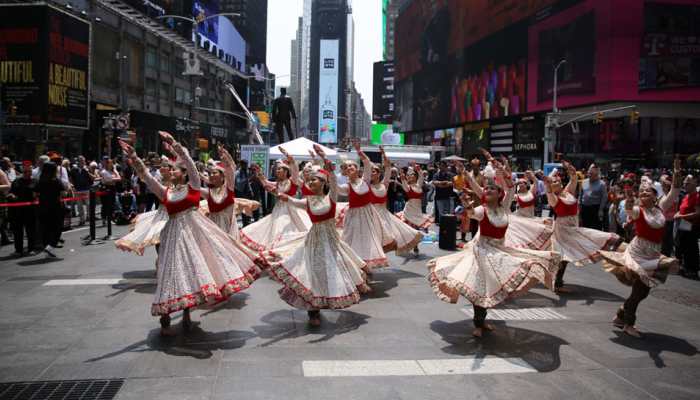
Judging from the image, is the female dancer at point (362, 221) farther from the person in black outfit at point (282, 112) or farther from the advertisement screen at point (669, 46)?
the advertisement screen at point (669, 46)

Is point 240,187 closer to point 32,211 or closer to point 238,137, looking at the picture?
point 32,211

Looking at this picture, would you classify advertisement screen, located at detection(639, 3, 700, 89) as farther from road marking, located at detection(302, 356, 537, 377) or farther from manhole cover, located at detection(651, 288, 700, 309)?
road marking, located at detection(302, 356, 537, 377)

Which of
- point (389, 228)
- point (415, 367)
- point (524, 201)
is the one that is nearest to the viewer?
point (415, 367)

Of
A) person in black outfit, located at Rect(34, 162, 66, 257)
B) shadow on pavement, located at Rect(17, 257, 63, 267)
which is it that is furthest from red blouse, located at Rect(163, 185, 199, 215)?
person in black outfit, located at Rect(34, 162, 66, 257)

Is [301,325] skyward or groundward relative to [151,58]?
groundward

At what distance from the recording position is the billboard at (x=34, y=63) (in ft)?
90.2

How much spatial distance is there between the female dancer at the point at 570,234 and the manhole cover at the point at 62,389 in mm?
6760

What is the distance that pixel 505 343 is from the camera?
21.0ft

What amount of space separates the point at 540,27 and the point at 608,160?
12.7 meters

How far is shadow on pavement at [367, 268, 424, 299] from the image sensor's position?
29.1 ft

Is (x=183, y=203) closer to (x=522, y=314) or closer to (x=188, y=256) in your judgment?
(x=188, y=256)

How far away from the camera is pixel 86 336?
629 cm

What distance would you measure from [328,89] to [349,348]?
170 metres

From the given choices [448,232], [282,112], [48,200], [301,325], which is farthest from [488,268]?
[282,112]
